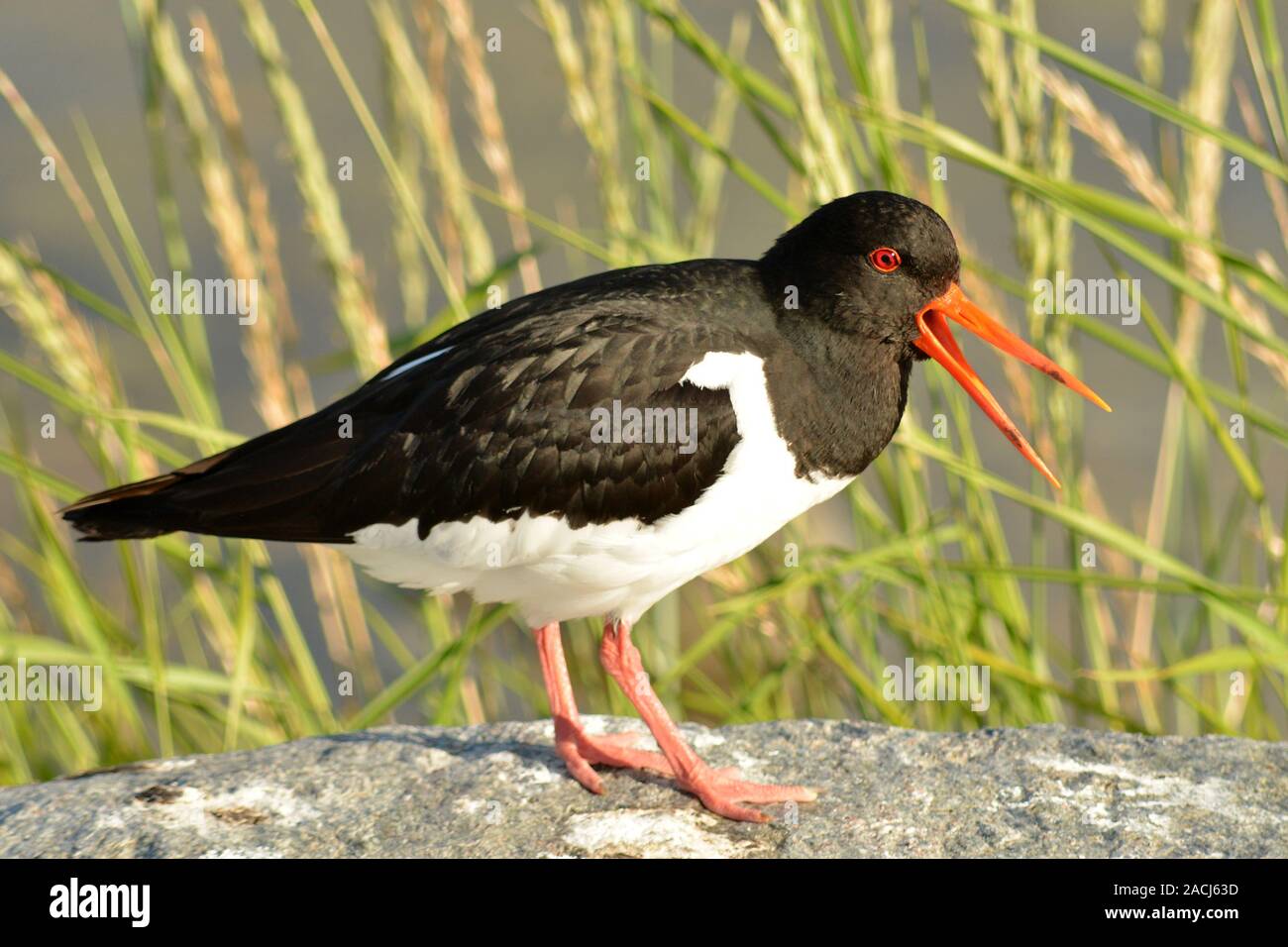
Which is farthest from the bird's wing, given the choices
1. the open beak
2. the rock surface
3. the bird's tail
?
the rock surface

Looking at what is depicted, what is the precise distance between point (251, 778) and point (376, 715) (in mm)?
592

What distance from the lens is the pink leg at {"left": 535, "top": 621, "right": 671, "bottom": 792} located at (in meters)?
3.93

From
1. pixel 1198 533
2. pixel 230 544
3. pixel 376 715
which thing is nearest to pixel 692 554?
pixel 376 715

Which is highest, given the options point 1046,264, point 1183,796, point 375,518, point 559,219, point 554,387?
point 559,219

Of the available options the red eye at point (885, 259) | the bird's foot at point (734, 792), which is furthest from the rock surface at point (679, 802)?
the red eye at point (885, 259)

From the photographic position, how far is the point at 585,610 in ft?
12.8

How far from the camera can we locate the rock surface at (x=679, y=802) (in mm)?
3539

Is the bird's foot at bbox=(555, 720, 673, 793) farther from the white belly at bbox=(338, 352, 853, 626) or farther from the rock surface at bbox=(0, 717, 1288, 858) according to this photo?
the white belly at bbox=(338, 352, 853, 626)

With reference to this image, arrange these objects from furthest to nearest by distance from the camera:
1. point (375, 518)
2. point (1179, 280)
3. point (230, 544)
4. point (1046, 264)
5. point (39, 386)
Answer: point (230, 544), point (1046, 264), point (39, 386), point (375, 518), point (1179, 280)

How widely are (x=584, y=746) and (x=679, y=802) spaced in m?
0.34

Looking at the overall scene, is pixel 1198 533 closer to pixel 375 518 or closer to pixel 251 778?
pixel 375 518

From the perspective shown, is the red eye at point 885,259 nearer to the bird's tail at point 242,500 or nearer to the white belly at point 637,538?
the white belly at point 637,538

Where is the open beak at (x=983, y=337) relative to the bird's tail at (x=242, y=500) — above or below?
above

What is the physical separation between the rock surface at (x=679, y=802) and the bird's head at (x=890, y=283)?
804mm
